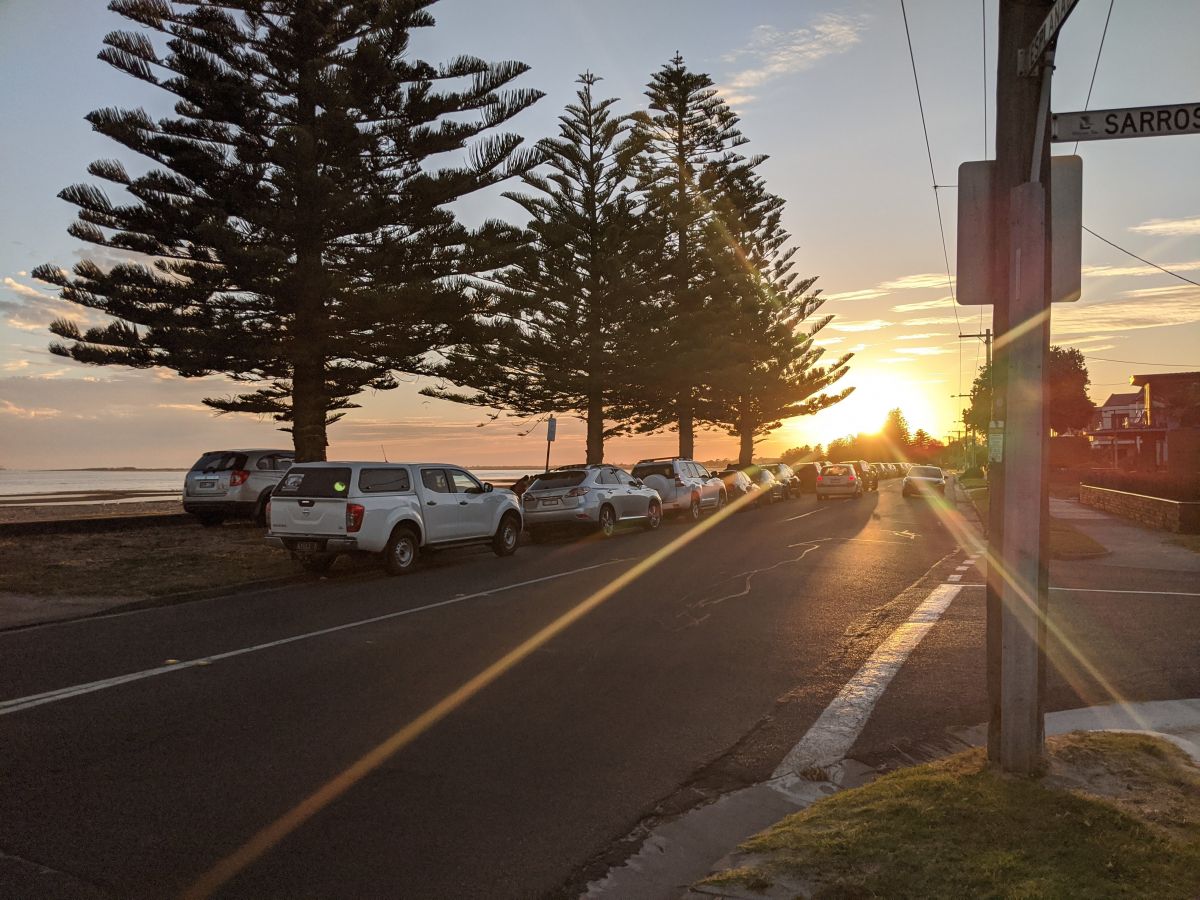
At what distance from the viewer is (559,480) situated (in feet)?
68.7

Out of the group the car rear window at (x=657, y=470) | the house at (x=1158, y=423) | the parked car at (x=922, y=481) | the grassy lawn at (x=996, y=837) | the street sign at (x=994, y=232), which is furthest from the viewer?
the house at (x=1158, y=423)

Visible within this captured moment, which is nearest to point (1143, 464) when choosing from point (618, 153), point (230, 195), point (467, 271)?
point (618, 153)

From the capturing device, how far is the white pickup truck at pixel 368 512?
1382 centimetres

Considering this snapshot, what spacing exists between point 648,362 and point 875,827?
33925 millimetres

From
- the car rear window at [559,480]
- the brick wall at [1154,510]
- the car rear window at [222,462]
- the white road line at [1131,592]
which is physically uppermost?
the car rear window at [222,462]

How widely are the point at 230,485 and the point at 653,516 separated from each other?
10.1 metres

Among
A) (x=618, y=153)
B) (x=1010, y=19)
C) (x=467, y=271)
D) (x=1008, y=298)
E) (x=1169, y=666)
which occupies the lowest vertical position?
(x=1169, y=666)

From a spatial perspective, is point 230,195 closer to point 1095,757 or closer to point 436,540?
point 436,540

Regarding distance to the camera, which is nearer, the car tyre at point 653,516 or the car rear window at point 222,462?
the car rear window at point 222,462

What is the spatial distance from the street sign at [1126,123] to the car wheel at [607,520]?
16.7 meters

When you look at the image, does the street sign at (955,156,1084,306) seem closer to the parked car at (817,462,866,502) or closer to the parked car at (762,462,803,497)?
the parked car at (762,462,803,497)

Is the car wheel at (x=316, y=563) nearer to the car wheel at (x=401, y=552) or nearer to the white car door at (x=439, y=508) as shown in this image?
the car wheel at (x=401, y=552)

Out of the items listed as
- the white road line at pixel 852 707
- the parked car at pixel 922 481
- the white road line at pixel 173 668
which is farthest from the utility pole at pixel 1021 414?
the parked car at pixel 922 481

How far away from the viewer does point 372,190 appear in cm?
2430
